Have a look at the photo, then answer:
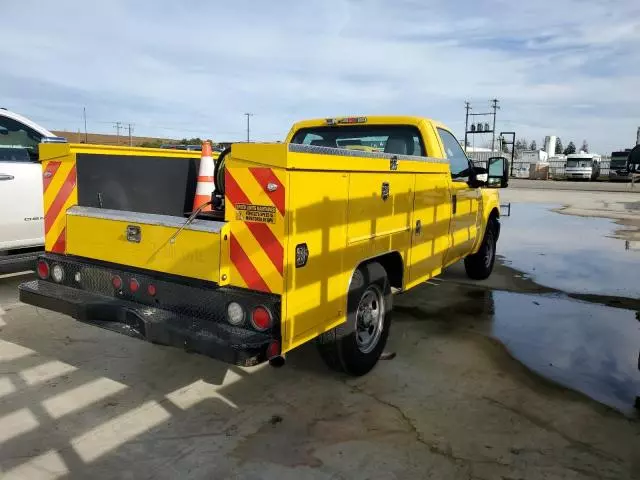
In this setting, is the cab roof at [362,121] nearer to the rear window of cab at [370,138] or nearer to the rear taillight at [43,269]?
the rear window of cab at [370,138]

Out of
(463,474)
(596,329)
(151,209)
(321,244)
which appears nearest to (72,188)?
(151,209)

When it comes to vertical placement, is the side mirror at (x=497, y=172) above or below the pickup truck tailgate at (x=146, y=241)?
above

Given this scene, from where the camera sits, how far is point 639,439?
3342 mm

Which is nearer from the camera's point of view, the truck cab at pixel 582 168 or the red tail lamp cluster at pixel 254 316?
the red tail lamp cluster at pixel 254 316

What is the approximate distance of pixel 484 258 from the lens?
7.52 meters

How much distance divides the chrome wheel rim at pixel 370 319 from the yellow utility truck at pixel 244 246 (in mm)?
13

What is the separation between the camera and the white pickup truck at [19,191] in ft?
19.2

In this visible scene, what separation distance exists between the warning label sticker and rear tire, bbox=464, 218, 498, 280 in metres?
5.01

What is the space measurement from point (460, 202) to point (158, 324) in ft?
12.1

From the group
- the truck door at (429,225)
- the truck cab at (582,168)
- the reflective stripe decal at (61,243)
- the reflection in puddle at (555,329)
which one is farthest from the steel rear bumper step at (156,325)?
the truck cab at (582,168)

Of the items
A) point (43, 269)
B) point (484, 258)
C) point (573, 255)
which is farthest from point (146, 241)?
point (573, 255)

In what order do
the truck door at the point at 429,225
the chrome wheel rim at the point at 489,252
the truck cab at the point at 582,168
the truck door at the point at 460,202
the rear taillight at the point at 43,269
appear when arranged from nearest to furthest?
the rear taillight at the point at 43,269
the truck door at the point at 429,225
the truck door at the point at 460,202
the chrome wheel rim at the point at 489,252
the truck cab at the point at 582,168

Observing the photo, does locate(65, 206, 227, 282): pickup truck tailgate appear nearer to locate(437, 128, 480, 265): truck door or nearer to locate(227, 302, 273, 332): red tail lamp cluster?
locate(227, 302, 273, 332): red tail lamp cluster

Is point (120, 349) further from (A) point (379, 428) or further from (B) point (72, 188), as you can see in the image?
(A) point (379, 428)
